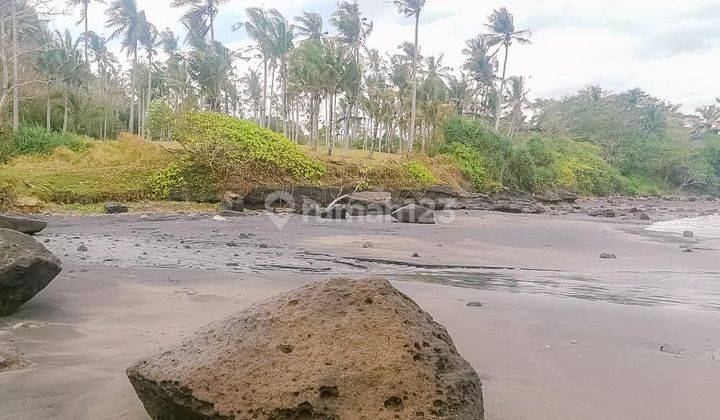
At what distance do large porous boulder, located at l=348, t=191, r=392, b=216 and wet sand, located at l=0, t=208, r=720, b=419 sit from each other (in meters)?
8.88

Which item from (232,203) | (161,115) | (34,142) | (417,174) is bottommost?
(232,203)

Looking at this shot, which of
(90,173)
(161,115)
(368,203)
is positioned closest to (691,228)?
(368,203)

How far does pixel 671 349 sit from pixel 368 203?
1839 centimetres

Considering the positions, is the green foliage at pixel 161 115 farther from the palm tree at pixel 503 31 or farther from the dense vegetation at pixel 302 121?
the palm tree at pixel 503 31

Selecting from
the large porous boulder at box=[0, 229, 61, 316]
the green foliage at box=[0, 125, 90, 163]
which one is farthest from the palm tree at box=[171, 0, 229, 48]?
the large porous boulder at box=[0, 229, 61, 316]

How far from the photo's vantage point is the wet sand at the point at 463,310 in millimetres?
3080

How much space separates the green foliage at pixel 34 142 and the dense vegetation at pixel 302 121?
10 cm

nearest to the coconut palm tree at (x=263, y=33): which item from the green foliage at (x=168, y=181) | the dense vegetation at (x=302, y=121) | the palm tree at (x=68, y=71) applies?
the dense vegetation at (x=302, y=121)

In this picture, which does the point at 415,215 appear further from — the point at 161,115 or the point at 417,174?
the point at 161,115

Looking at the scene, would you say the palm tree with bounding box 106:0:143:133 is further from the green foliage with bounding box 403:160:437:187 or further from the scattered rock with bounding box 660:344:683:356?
the scattered rock with bounding box 660:344:683:356

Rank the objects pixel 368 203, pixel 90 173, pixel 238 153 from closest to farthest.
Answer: pixel 90 173, pixel 368 203, pixel 238 153

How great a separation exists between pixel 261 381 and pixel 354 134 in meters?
61.9

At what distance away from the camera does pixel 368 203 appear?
22.3 metres

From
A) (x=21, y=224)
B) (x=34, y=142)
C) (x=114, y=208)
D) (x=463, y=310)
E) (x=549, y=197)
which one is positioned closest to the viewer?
(x=463, y=310)
